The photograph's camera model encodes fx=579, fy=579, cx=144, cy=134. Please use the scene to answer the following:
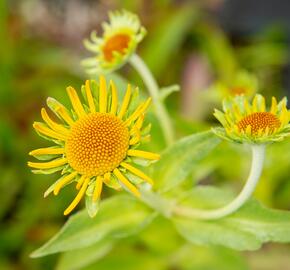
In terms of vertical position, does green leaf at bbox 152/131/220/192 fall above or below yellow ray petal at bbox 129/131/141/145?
above

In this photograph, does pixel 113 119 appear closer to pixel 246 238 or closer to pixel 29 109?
pixel 246 238

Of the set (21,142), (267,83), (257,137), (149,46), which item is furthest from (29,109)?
(257,137)

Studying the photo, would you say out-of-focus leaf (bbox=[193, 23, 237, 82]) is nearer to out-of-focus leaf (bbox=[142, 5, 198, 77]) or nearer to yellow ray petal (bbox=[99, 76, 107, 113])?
out-of-focus leaf (bbox=[142, 5, 198, 77])

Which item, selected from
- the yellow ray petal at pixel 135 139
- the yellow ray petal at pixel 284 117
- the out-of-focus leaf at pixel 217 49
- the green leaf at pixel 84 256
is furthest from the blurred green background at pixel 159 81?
the yellow ray petal at pixel 135 139

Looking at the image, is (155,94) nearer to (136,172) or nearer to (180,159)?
(180,159)

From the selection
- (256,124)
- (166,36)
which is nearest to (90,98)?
(256,124)

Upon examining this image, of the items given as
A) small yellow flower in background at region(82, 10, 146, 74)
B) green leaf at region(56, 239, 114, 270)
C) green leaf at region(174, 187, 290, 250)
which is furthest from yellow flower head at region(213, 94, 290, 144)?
green leaf at region(56, 239, 114, 270)

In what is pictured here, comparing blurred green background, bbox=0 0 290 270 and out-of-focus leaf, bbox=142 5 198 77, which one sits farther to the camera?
out-of-focus leaf, bbox=142 5 198 77
